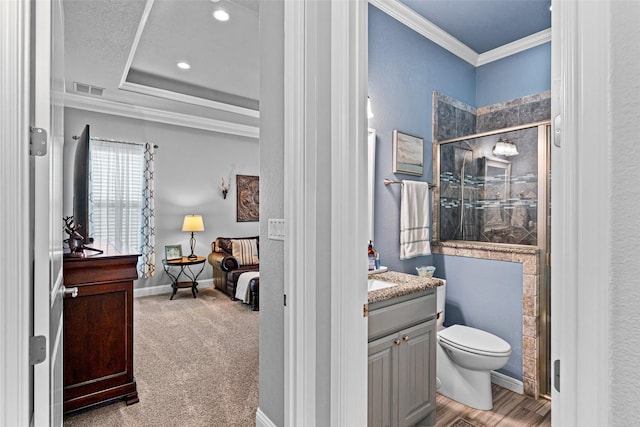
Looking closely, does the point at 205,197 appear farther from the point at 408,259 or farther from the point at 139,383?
the point at 408,259

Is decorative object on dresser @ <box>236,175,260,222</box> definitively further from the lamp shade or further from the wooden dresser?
the wooden dresser

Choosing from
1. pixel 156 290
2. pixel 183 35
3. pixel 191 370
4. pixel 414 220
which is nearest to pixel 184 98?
pixel 183 35

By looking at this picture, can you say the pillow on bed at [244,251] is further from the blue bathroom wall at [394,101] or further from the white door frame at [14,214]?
the white door frame at [14,214]

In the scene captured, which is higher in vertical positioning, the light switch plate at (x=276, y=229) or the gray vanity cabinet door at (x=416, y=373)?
the light switch plate at (x=276, y=229)

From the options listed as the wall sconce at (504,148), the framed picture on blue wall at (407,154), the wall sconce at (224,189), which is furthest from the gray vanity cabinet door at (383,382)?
the wall sconce at (224,189)

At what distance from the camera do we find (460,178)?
309 centimetres

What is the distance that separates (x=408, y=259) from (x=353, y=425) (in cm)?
166

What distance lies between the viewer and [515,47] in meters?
3.16

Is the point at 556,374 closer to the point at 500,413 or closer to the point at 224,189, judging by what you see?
the point at 500,413

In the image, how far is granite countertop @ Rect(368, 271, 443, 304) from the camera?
1694 mm

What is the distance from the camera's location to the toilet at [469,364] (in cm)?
216

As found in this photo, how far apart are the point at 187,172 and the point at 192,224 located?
0.91 m

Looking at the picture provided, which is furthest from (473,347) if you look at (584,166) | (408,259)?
(584,166)

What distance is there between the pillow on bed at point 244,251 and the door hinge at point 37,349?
4184 mm
